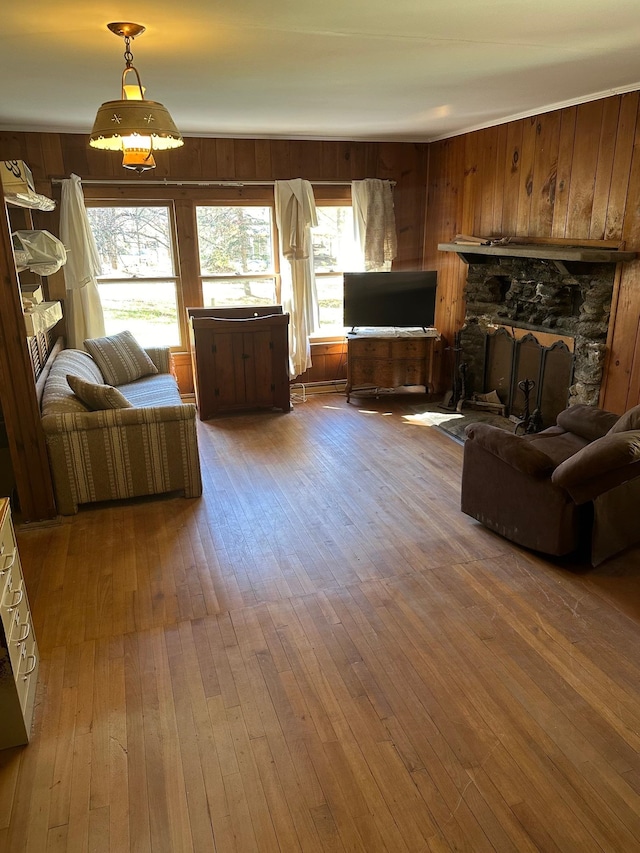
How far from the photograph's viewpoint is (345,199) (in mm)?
6098

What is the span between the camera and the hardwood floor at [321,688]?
1.80 m

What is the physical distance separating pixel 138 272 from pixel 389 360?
255 cm

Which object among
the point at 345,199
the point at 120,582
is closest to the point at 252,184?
the point at 345,199

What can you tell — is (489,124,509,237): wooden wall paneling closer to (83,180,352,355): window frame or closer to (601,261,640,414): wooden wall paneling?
(601,261,640,414): wooden wall paneling

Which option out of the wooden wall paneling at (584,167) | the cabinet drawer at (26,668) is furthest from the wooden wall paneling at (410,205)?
the cabinet drawer at (26,668)

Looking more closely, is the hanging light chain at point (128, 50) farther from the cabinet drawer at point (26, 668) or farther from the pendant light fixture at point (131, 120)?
the cabinet drawer at point (26, 668)

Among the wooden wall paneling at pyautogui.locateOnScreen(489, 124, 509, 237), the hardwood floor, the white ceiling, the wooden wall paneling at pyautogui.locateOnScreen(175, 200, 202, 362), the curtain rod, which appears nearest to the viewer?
the hardwood floor

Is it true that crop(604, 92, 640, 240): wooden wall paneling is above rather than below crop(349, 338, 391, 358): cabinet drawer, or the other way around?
above

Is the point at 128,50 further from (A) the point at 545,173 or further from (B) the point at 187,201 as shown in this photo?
(A) the point at 545,173

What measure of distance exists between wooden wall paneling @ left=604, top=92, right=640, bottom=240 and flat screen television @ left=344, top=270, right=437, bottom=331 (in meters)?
2.00

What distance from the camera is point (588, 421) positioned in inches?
140

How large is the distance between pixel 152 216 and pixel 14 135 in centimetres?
125

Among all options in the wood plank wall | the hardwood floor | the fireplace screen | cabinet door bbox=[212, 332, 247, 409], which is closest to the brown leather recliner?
the hardwood floor

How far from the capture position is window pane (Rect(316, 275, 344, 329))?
636 centimetres
